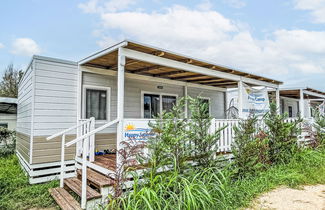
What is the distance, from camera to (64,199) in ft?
12.5

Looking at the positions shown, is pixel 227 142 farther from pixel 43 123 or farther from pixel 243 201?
pixel 43 123

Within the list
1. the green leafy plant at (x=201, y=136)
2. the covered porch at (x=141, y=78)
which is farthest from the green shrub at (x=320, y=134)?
the green leafy plant at (x=201, y=136)

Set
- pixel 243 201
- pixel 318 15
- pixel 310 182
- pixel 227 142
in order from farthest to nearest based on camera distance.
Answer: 1. pixel 318 15
2. pixel 227 142
3. pixel 310 182
4. pixel 243 201

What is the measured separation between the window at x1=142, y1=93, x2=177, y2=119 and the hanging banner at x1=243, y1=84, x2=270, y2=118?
2.43 m

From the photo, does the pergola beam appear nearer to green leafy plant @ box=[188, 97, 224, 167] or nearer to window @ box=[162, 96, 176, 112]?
green leafy plant @ box=[188, 97, 224, 167]

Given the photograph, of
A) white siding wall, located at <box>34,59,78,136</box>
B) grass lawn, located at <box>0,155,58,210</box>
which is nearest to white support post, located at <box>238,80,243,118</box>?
white siding wall, located at <box>34,59,78,136</box>

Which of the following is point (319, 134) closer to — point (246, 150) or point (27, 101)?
point (246, 150)

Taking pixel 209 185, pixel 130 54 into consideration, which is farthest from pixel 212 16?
pixel 209 185

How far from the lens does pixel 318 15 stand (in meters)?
9.42

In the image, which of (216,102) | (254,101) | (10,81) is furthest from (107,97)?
(10,81)

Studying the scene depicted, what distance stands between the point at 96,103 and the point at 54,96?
1104mm

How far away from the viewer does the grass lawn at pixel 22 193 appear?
3.97 m

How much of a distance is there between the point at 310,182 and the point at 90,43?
37.3 ft

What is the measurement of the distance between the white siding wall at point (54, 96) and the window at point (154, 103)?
2350 millimetres
